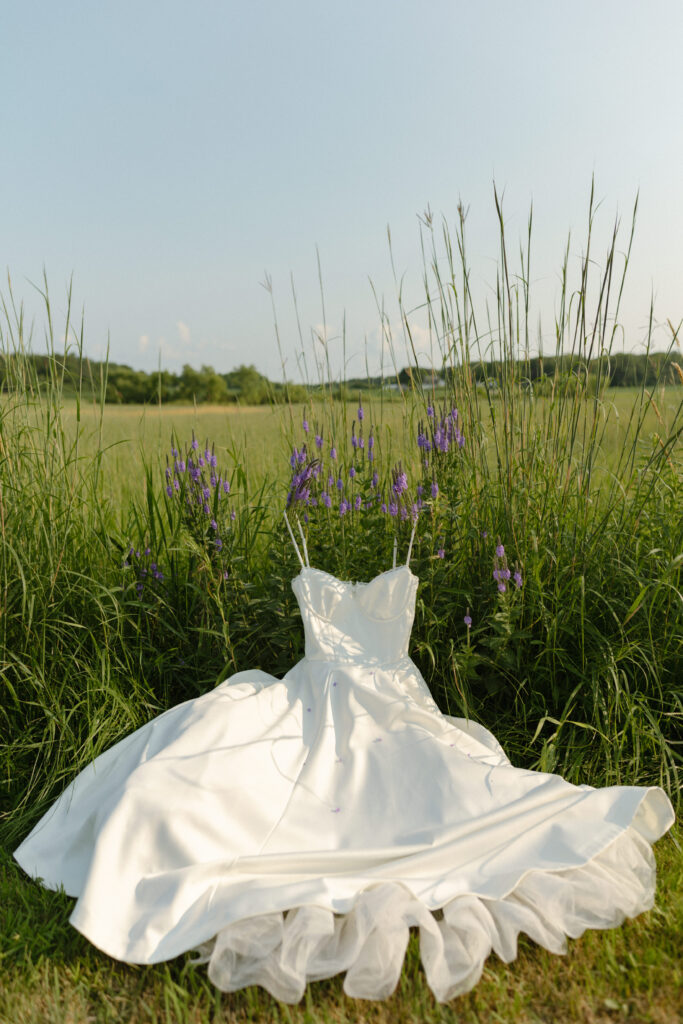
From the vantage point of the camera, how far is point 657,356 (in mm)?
2793

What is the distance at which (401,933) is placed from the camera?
1566 millimetres

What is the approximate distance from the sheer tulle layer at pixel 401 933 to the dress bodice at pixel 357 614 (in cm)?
83

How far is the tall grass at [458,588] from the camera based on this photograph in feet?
7.73

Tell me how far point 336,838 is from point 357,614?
75cm

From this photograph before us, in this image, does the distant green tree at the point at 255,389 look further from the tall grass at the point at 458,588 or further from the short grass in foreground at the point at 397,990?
the short grass in foreground at the point at 397,990

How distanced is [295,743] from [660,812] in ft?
3.31

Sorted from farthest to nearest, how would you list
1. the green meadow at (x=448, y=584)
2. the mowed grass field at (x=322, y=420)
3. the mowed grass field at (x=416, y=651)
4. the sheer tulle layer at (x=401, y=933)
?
1. the mowed grass field at (x=322, y=420)
2. the green meadow at (x=448, y=584)
3. the mowed grass field at (x=416, y=651)
4. the sheer tulle layer at (x=401, y=933)

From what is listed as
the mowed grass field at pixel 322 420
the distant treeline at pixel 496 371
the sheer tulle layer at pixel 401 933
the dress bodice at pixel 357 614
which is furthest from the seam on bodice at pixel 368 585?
the sheer tulle layer at pixel 401 933

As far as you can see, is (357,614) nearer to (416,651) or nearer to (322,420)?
(416,651)

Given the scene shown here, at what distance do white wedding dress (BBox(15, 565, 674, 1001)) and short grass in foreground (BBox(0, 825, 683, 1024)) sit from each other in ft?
0.25

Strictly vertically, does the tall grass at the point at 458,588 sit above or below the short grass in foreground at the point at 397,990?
above

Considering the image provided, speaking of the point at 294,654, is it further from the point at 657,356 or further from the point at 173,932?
the point at 657,356

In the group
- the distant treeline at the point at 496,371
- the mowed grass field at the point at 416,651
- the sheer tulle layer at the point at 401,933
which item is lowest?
the sheer tulle layer at the point at 401,933

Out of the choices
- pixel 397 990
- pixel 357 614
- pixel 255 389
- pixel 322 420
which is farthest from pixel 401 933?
pixel 255 389
